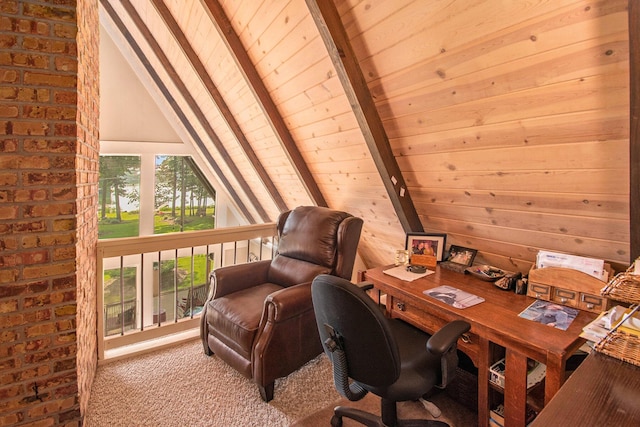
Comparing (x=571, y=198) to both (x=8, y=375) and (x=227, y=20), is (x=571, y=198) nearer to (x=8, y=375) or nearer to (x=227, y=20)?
(x=227, y=20)

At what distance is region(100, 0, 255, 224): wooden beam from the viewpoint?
13.1ft

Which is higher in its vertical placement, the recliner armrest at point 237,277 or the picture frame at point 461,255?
the picture frame at point 461,255

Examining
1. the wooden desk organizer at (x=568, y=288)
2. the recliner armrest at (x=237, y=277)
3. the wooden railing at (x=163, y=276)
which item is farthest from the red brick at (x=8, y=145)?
the wooden desk organizer at (x=568, y=288)

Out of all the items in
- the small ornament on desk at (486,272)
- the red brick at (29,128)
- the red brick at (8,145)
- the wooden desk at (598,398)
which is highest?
the red brick at (29,128)

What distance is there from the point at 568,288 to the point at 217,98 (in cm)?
325

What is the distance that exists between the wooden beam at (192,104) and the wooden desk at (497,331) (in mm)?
3246

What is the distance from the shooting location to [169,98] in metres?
4.66

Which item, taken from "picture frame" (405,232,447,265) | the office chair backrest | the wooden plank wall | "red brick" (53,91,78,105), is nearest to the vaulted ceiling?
the wooden plank wall

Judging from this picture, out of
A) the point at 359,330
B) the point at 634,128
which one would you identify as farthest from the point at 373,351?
the point at 634,128

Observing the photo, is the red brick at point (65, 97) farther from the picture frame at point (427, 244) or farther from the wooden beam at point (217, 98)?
the picture frame at point (427, 244)

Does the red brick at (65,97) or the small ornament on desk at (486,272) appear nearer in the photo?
the red brick at (65,97)

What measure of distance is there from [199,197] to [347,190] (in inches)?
160

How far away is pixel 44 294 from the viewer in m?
1.58

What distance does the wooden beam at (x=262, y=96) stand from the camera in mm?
2344
